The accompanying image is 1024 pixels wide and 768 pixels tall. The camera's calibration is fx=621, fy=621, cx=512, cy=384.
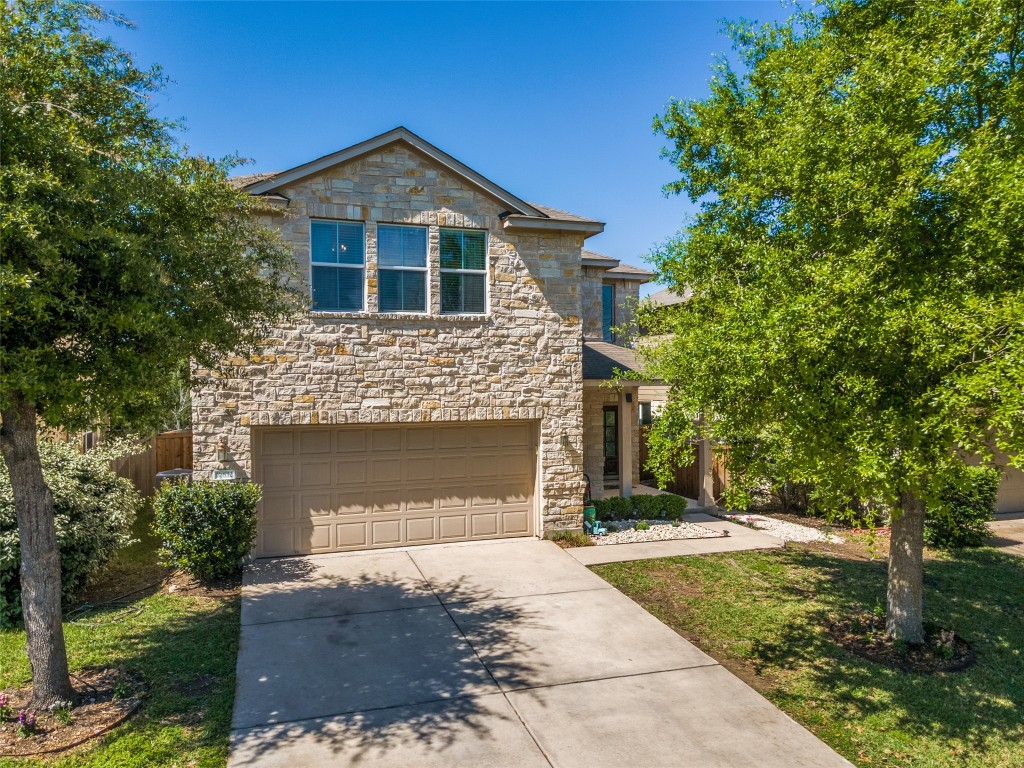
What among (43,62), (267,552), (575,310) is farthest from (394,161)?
(267,552)

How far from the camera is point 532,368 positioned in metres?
11.4

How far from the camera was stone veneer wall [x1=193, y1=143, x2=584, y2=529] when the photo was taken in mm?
10086

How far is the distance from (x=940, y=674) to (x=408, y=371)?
26.9 ft

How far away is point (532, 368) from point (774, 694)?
664 centimetres

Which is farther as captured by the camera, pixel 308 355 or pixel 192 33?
pixel 308 355

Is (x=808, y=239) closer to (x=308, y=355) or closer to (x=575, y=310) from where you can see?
(x=575, y=310)

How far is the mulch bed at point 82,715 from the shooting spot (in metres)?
4.90

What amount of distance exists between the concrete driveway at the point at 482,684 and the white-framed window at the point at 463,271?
15.4 ft

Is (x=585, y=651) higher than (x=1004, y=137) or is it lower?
lower

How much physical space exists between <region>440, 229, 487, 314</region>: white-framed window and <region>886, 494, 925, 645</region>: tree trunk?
7.12m

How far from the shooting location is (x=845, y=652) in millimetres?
6977

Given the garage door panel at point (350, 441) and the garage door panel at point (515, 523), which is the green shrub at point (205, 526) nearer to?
the garage door panel at point (350, 441)

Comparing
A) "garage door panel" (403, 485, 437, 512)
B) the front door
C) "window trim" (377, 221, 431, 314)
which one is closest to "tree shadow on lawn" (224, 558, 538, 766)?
"garage door panel" (403, 485, 437, 512)

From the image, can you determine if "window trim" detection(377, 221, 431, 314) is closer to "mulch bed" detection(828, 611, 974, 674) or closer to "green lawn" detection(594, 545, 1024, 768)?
"green lawn" detection(594, 545, 1024, 768)
